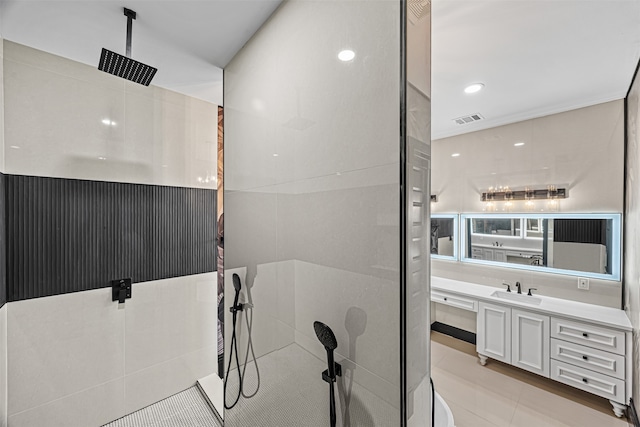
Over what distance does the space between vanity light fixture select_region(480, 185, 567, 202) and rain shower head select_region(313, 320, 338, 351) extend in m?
2.86

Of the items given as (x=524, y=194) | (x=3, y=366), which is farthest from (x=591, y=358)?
(x=3, y=366)

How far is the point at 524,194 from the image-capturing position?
9.11 feet

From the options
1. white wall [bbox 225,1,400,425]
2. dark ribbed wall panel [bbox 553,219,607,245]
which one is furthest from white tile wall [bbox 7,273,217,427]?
dark ribbed wall panel [bbox 553,219,607,245]

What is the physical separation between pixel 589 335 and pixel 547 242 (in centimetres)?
88

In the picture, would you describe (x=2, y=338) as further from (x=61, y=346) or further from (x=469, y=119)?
(x=469, y=119)

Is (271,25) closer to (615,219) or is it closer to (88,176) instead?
(88,176)

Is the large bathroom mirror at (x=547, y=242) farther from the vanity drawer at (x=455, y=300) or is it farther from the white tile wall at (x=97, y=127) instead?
the white tile wall at (x=97, y=127)

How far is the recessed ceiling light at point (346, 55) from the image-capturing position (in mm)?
814

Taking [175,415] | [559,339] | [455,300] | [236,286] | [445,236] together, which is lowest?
[175,415]

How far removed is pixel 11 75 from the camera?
144 cm

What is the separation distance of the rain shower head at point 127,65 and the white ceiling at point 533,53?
4.79 feet

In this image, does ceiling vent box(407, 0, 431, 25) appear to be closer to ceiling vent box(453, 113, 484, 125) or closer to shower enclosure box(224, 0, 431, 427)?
shower enclosure box(224, 0, 431, 427)

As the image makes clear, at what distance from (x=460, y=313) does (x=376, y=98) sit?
325 cm

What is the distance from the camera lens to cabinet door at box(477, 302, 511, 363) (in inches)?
98.8
